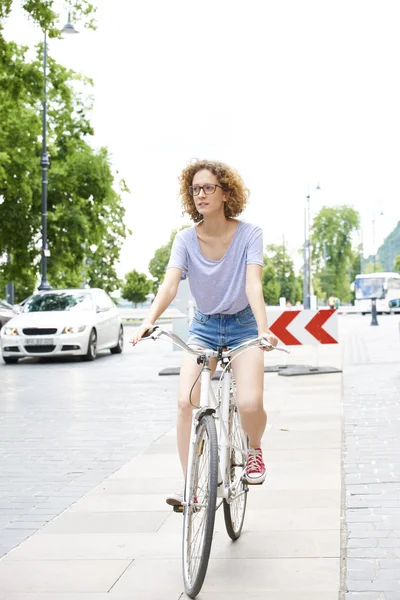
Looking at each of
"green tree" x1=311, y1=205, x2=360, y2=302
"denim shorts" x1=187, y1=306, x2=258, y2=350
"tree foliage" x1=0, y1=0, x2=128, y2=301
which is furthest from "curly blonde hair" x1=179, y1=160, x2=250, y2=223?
"green tree" x1=311, y1=205, x2=360, y2=302

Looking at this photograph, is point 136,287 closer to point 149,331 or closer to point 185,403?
point 185,403

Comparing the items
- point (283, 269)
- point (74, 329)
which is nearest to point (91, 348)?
point (74, 329)

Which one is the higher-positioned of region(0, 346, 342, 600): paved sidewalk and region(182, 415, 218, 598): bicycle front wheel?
region(182, 415, 218, 598): bicycle front wheel

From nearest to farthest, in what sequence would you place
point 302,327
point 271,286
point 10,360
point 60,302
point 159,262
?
point 302,327
point 10,360
point 60,302
point 159,262
point 271,286

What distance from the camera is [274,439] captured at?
9203 mm

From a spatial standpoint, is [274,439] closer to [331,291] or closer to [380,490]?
[380,490]

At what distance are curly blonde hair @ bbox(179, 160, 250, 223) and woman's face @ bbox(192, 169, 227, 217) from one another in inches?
1.2

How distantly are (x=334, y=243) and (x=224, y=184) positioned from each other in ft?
429

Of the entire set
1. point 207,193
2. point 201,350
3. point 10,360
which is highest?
point 207,193

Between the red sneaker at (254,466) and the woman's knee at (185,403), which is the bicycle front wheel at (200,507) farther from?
the red sneaker at (254,466)

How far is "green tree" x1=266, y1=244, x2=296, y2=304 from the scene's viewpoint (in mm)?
123688

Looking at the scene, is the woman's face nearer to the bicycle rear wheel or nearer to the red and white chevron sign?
the bicycle rear wheel

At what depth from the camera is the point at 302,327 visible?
1617 cm

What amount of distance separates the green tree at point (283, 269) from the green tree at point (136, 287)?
23987 millimetres
